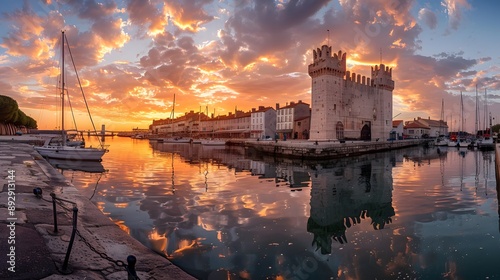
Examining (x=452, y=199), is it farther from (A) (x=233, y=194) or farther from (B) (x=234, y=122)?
(B) (x=234, y=122)

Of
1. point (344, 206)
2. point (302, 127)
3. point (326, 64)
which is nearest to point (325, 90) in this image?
point (326, 64)

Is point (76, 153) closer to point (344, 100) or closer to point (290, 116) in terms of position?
point (344, 100)

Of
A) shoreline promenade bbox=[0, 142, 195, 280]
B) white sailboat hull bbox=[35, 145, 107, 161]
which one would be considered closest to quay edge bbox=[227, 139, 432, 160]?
white sailboat hull bbox=[35, 145, 107, 161]

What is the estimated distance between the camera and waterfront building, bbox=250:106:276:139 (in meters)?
85.1

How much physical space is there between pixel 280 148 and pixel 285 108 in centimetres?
3967

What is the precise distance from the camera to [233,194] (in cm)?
1584

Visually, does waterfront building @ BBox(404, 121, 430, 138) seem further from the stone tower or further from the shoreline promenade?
the shoreline promenade

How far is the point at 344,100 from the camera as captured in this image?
58.2 metres

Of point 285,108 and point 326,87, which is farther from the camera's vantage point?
point 285,108

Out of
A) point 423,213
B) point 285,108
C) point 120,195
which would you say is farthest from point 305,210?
point 285,108

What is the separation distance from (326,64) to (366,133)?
22.4 metres

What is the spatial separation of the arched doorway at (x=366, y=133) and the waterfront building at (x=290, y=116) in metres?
16.2

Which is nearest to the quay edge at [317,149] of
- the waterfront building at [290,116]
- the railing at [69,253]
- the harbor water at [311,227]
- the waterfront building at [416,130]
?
the harbor water at [311,227]

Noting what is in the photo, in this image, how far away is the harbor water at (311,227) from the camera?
716 centimetres
